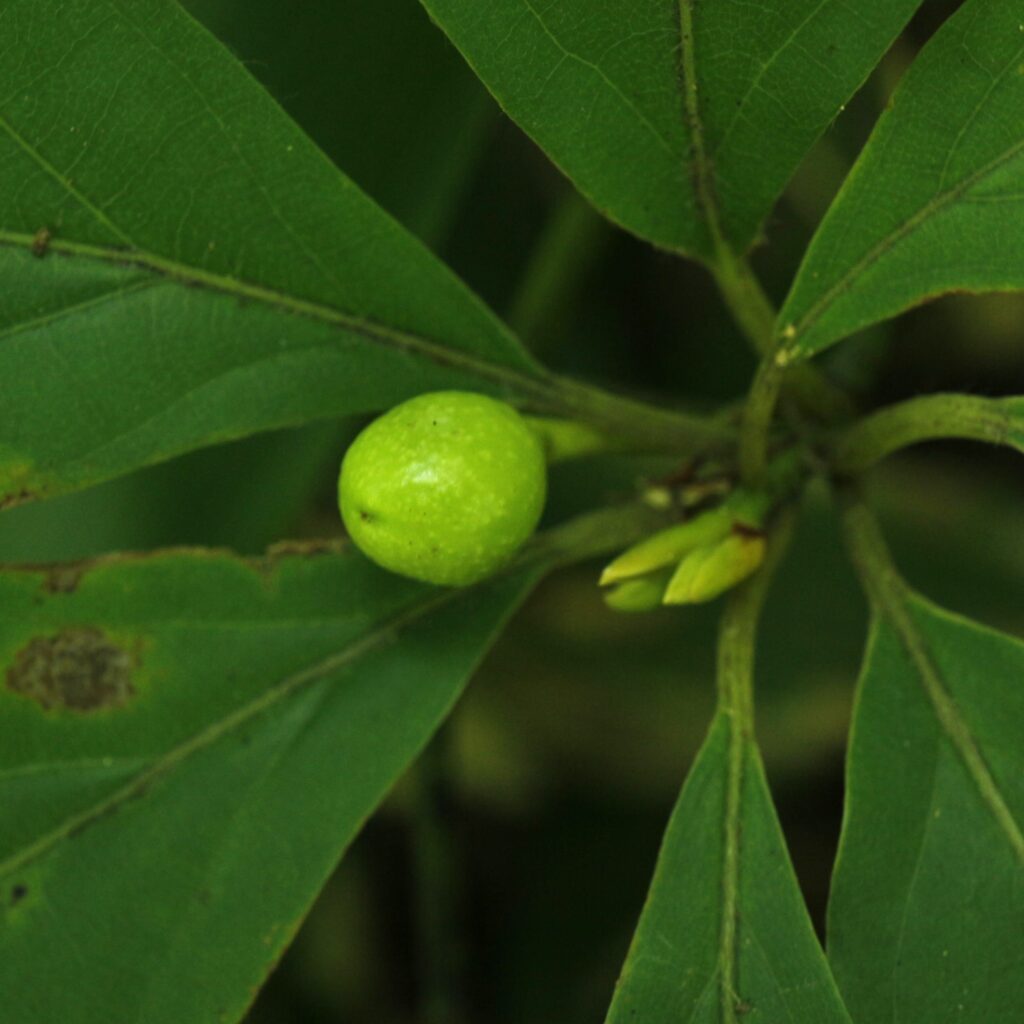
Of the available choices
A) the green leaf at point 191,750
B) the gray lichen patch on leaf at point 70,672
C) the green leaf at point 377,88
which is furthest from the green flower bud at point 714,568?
the green leaf at point 377,88

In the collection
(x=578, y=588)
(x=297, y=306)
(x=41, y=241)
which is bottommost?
(x=41, y=241)

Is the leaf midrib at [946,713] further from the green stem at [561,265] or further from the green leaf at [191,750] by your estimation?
the green stem at [561,265]

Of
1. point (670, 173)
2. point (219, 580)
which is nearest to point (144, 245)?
point (219, 580)

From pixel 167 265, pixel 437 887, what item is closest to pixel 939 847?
pixel 167 265

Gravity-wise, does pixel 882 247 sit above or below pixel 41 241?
above

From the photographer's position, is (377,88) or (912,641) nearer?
(912,641)

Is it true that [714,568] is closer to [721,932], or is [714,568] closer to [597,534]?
[597,534]
